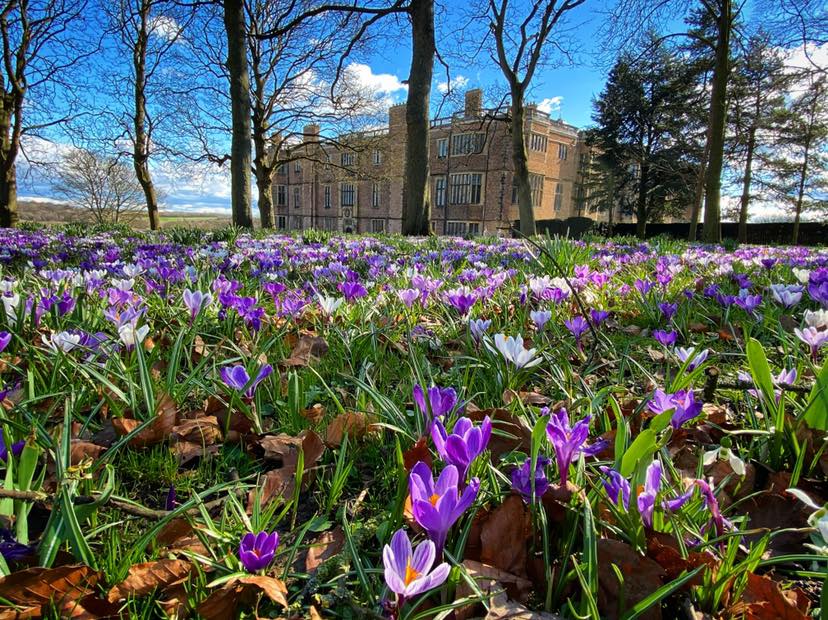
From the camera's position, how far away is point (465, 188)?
41.8m

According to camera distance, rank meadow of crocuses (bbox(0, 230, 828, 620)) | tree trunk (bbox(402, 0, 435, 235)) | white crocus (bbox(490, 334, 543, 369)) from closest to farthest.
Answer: meadow of crocuses (bbox(0, 230, 828, 620)), white crocus (bbox(490, 334, 543, 369)), tree trunk (bbox(402, 0, 435, 235))

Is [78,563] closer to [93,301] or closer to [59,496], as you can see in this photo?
[59,496]

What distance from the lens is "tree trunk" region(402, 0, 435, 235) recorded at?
1105 cm

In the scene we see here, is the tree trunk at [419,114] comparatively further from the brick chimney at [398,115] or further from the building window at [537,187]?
the brick chimney at [398,115]

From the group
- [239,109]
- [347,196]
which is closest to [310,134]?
[239,109]

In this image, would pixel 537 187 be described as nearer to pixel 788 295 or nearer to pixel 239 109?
pixel 239 109

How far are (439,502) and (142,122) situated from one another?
2263 cm

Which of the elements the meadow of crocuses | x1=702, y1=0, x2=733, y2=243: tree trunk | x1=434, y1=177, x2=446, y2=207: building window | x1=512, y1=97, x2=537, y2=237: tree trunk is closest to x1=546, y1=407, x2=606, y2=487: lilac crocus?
the meadow of crocuses

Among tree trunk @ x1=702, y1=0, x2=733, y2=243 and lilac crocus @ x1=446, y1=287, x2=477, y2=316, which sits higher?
tree trunk @ x1=702, y1=0, x2=733, y2=243

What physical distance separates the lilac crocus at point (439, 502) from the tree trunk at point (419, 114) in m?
11.0

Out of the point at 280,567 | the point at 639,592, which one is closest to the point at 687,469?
the point at 639,592

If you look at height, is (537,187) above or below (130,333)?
above

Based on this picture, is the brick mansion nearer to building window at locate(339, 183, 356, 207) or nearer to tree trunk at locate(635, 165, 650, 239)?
building window at locate(339, 183, 356, 207)

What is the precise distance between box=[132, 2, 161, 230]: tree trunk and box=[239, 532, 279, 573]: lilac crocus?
19.6 m
